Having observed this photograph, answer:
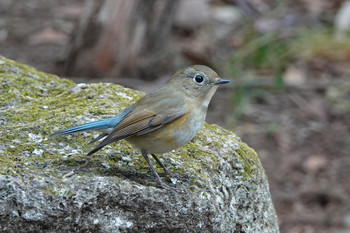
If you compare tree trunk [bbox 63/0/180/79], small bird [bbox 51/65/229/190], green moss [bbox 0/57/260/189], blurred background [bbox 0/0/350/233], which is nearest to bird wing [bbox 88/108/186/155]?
Result: small bird [bbox 51/65/229/190]

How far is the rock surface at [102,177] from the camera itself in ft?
10.1

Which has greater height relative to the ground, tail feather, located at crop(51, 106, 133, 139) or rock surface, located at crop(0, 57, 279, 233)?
tail feather, located at crop(51, 106, 133, 139)

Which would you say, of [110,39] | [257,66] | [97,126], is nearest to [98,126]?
[97,126]

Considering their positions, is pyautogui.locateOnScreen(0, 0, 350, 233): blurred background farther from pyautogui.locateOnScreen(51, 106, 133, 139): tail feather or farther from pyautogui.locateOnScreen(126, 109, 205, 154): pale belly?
pyautogui.locateOnScreen(51, 106, 133, 139): tail feather

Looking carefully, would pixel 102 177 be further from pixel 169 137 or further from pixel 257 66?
pixel 257 66

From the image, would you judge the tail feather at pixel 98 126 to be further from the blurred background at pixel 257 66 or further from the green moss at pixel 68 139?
the blurred background at pixel 257 66

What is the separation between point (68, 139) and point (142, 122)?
55cm

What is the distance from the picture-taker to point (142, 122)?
367 centimetres

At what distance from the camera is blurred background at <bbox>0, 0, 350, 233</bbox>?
728cm

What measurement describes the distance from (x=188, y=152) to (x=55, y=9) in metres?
7.02

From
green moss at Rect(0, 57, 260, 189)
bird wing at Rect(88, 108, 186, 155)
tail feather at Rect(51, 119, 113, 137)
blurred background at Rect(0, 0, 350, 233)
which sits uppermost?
bird wing at Rect(88, 108, 186, 155)

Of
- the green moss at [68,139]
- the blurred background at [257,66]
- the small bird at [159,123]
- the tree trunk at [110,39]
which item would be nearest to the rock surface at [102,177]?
the green moss at [68,139]

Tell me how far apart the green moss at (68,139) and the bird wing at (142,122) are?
0.23 metres

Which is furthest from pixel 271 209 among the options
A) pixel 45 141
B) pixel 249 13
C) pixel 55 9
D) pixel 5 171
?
pixel 55 9
